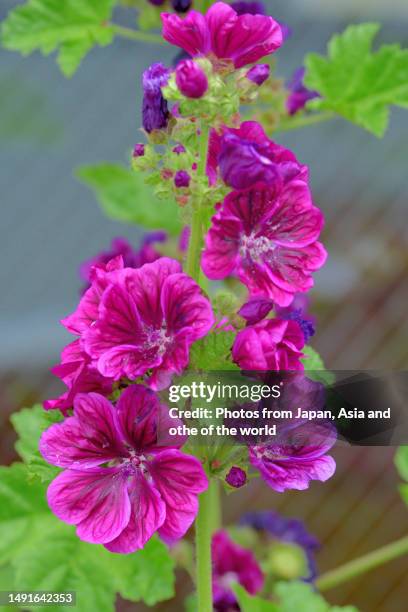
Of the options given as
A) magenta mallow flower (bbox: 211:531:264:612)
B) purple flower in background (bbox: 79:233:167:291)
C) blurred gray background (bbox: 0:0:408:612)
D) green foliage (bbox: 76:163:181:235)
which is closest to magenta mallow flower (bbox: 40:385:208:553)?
purple flower in background (bbox: 79:233:167:291)

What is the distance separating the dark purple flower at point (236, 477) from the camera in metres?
0.74

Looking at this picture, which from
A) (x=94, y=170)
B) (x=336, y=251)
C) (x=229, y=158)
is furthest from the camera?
(x=336, y=251)

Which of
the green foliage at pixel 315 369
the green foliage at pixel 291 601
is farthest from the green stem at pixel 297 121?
the green foliage at pixel 291 601

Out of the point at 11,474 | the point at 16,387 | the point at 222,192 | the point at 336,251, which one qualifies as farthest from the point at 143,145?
the point at 336,251

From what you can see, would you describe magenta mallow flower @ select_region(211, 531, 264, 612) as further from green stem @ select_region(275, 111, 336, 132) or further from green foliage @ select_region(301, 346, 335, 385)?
green stem @ select_region(275, 111, 336, 132)

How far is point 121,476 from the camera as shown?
0.75 m

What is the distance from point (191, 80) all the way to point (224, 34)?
59 millimetres

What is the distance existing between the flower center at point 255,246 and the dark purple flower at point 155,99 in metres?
0.12

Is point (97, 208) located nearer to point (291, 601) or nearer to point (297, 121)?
point (297, 121)

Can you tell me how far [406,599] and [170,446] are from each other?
2006mm

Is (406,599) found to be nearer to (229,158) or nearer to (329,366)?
(329,366)

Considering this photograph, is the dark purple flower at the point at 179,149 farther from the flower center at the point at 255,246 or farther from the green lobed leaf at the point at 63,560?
the green lobed leaf at the point at 63,560

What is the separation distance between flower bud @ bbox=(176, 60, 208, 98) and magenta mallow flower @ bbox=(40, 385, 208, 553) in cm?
23

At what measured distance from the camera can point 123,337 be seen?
2.37ft
